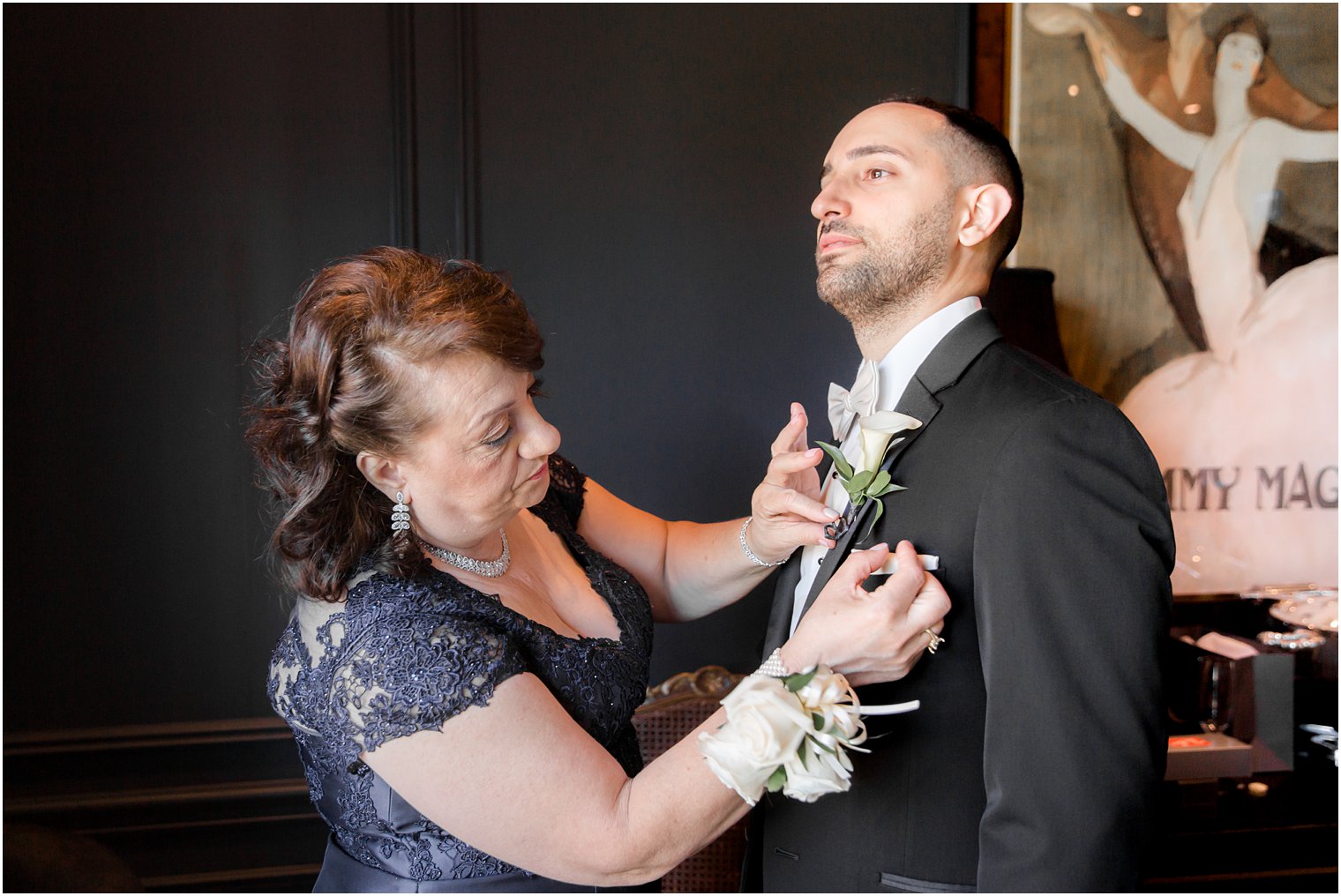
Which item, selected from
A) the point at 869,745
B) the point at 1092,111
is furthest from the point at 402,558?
the point at 1092,111

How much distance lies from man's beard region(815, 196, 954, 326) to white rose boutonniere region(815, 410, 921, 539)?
0.28 meters

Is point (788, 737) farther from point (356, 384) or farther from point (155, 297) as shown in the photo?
point (155, 297)

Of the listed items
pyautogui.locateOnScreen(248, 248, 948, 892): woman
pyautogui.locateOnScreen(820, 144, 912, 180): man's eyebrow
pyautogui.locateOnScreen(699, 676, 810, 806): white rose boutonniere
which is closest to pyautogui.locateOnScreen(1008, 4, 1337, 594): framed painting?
pyautogui.locateOnScreen(820, 144, 912, 180): man's eyebrow

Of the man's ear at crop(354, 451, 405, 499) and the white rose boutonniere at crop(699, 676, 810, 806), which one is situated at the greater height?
the man's ear at crop(354, 451, 405, 499)

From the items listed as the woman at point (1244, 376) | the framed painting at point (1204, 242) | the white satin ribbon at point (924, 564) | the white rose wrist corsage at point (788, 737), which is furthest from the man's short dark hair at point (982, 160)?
the woman at point (1244, 376)

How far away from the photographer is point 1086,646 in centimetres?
131

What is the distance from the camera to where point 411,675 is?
1375 millimetres

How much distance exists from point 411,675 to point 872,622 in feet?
2.18

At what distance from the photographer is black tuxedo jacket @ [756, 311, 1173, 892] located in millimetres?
1309

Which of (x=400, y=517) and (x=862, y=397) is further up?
(x=862, y=397)

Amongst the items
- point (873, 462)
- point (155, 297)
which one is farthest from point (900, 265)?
point (155, 297)

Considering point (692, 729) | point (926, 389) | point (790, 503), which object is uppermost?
point (926, 389)

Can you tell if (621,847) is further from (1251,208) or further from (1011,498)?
(1251,208)

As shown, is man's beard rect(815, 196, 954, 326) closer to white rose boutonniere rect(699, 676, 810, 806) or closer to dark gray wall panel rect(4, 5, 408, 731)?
white rose boutonniere rect(699, 676, 810, 806)
